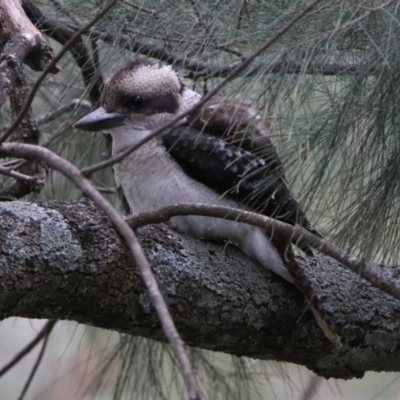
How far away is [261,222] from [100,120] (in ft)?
2.03

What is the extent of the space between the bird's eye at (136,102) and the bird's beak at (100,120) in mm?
29

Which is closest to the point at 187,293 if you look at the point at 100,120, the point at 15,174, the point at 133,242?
the point at 15,174

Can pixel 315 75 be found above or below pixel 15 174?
above

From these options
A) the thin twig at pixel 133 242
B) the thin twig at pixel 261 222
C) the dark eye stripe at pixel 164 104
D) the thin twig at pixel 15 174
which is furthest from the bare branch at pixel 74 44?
the thin twig at pixel 133 242

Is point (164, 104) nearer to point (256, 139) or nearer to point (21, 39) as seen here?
point (21, 39)

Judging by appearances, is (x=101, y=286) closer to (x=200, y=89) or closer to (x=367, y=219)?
(x=367, y=219)

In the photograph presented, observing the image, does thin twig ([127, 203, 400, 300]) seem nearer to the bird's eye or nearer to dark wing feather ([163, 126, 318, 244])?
dark wing feather ([163, 126, 318, 244])

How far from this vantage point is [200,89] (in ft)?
6.35

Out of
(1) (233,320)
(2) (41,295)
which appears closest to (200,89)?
(1) (233,320)

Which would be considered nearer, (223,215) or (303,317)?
(223,215)

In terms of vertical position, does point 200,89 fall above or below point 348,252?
above

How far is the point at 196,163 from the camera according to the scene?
1782 millimetres

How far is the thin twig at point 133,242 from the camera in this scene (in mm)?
903

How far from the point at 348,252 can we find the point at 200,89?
1.92ft
